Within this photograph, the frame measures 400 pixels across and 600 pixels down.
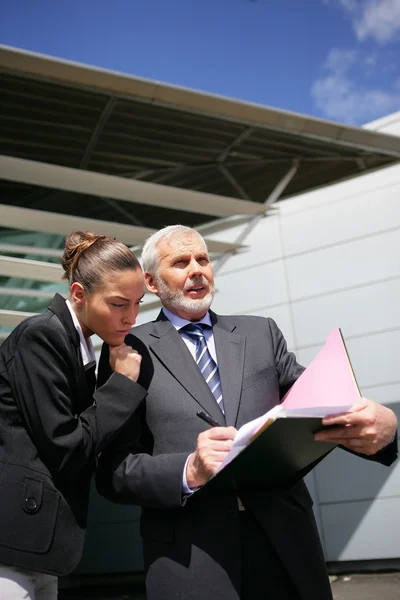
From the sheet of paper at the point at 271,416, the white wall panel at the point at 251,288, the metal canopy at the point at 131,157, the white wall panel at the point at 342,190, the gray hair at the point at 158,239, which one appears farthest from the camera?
the white wall panel at the point at 251,288

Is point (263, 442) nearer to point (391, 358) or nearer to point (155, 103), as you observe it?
point (155, 103)

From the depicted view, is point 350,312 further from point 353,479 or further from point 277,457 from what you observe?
point 277,457

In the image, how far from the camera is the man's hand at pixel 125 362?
6.38 feet

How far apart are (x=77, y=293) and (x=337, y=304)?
710 centimetres

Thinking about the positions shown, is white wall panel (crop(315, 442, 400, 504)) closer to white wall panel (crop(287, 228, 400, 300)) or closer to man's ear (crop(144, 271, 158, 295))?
white wall panel (crop(287, 228, 400, 300))

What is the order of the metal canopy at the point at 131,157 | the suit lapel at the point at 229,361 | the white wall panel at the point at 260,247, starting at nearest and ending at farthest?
the suit lapel at the point at 229,361, the metal canopy at the point at 131,157, the white wall panel at the point at 260,247

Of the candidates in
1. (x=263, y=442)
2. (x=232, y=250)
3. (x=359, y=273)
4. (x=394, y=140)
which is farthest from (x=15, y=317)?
(x=263, y=442)

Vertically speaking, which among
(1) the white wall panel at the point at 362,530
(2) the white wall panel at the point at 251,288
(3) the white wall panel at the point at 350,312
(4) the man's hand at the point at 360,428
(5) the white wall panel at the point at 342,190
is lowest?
(1) the white wall panel at the point at 362,530

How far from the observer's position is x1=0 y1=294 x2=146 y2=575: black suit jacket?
5.58 ft

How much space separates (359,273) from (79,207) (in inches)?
184

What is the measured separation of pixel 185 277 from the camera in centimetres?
231

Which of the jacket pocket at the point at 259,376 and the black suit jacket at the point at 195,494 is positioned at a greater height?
the jacket pocket at the point at 259,376

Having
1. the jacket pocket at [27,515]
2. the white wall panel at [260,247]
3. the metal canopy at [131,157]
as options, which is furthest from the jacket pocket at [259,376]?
the white wall panel at [260,247]

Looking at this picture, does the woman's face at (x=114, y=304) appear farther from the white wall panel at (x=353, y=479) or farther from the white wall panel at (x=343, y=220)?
the white wall panel at (x=343, y=220)
